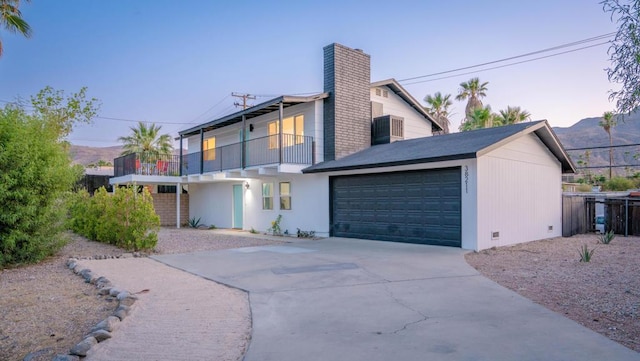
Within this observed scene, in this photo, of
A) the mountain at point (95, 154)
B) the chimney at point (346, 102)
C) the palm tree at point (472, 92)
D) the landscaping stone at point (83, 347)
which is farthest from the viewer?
the mountain at point (95, 154)

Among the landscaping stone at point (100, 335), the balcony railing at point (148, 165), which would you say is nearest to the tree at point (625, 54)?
the landscaping stone at point (100, 335)

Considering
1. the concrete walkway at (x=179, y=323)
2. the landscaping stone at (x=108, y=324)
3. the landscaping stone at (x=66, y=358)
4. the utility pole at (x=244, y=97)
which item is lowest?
the concrete walkway at (x=179, y=323)

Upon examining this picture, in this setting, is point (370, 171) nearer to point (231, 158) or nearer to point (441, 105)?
point (231, 158)

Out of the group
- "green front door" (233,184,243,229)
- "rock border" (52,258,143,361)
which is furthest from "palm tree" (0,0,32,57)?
"green front door" (233,184,243,229)

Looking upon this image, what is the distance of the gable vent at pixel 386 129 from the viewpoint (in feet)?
56.2

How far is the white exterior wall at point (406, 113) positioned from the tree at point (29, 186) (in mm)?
12295

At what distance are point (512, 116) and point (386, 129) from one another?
1559 centimetres

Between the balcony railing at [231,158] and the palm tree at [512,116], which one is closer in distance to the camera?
the balcony railing at [231,158]

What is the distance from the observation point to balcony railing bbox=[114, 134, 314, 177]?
1633 centimetres

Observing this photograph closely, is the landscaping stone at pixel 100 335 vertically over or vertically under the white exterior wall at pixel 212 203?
under

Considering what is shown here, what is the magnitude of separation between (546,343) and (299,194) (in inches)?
517

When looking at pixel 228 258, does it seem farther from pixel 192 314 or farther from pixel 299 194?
pixel 299 194

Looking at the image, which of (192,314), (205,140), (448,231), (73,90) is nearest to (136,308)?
(192,314)

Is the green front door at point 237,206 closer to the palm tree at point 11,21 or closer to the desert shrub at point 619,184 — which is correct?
the palm tree at point 11,21
